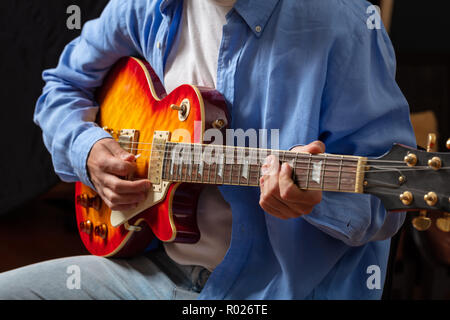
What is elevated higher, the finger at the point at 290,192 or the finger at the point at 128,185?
the finger at the point at 290,192

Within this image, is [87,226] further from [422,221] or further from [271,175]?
[422,221]

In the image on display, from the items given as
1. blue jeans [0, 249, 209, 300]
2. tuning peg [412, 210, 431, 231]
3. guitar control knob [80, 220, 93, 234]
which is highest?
tuning peg [412, 210, 431, 231]

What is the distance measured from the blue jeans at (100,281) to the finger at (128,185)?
181 millimetres

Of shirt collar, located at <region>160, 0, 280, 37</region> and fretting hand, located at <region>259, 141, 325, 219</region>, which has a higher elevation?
shirt collar, located at <region>160, 0, 280, 37</region>

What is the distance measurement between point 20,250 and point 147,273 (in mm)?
688

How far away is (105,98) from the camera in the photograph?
111cm

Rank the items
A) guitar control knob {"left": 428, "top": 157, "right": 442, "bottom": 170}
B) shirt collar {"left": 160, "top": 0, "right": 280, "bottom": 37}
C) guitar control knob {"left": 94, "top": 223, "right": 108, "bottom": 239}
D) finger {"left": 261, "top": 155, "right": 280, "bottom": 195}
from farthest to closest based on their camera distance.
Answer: guitar control knob {"left": 94, "top": 223, "right": 108, "bottom": 239} < shirt collar {"left": 160, "top": 0, "right": 280, "bottom": 37} < finger {"left": 261, "top": 155, "right": 280, "bottom": 195} < guitar control knob {"left": 428, "top": 157, "right": 442, "bottom": 170}

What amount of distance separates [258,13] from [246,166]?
10.8 inches

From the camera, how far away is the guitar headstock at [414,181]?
1.81 ft

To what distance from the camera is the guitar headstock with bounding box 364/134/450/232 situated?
55 cm

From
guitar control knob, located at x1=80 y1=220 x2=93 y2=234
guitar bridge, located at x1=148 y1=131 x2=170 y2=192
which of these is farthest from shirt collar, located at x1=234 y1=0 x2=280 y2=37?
guitar control knob, located at x1=80 y1=220 x2=93 y2=234

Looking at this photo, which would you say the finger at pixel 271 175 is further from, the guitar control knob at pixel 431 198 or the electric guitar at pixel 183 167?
the guitar control knob at pixel 431 198

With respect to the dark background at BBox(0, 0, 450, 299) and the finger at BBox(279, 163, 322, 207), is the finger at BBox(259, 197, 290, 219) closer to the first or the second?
the finger at BBox(279, 163, 322, 207)

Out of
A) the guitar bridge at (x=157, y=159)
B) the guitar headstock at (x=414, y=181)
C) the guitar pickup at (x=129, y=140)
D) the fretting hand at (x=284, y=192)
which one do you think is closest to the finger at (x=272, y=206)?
the fretting hand at (x=284, y=192)
